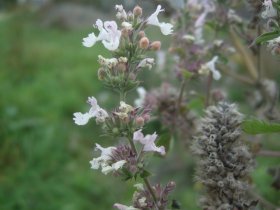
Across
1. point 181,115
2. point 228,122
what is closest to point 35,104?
point 181,115

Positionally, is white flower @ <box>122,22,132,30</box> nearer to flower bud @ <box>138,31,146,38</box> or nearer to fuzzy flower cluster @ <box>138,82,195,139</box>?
flower bud @ <box>138,31,146,38</box>

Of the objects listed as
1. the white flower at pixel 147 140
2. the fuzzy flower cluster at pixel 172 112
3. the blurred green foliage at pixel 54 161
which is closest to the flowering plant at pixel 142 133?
the white flower at pixel 147 140

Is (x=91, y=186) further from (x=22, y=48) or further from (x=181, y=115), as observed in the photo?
(x=22, y=48)

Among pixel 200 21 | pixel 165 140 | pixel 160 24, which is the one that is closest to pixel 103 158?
pixel 160 24

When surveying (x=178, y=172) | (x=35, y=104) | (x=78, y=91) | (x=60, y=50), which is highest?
(x=60, y=50)

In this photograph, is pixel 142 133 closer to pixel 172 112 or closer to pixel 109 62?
pixel 109 62

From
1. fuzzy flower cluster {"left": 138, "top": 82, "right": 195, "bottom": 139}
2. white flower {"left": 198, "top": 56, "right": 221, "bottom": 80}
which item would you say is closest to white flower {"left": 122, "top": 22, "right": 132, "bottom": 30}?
white flower {"left": 198, "top": 56, "right": 221, "bottom": 80}

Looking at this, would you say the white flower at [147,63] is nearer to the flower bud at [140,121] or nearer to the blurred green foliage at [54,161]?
the flower bud at [140,121]
